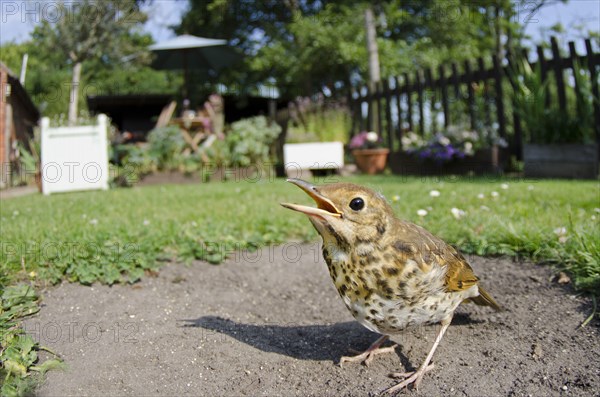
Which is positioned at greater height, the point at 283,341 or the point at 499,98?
the point at 499,98

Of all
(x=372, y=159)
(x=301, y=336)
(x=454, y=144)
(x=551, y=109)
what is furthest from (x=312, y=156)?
(x=301, y=336)

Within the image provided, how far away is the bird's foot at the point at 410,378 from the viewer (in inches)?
90.8

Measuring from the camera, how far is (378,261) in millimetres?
2096

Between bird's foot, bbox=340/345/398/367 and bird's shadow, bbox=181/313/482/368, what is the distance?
3.4 inches

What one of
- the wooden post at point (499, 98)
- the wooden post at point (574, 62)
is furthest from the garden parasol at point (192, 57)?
the wooden post at point (574, 62)

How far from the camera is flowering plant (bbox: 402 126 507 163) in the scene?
9227 millimetres

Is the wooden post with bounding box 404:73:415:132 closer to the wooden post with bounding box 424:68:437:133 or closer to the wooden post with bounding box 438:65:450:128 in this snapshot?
the wooden post with bounding box 424:68:437:133

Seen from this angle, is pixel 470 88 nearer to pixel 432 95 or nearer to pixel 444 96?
pixel 444 96

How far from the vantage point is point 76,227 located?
4430 mm

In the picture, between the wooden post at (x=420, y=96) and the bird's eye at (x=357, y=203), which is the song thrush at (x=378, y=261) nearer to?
the bird's eye at (x=357, y=203)

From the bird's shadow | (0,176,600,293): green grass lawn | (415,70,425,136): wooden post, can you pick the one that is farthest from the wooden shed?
the bird's shadow

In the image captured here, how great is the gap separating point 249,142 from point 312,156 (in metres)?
1.44

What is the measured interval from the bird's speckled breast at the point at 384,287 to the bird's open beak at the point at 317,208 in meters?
0.18

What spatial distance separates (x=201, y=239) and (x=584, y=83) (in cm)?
653
